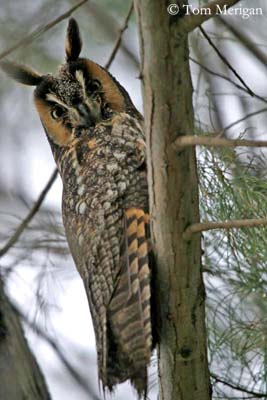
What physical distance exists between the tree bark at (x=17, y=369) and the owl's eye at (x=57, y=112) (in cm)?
95

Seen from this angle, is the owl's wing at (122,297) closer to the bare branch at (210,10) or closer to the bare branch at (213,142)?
the bare branch at (213,142)

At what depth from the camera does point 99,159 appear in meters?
2.60

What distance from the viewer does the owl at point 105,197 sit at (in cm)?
226

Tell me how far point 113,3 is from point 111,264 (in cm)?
181

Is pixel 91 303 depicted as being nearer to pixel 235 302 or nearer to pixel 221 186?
pixel 221 186

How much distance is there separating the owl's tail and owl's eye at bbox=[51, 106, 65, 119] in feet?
1.93

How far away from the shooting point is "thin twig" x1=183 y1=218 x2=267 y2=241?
1.84m

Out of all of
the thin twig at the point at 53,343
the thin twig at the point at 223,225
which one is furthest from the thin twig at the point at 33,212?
the thin twig at the point at 223,225

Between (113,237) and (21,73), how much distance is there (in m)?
0.71

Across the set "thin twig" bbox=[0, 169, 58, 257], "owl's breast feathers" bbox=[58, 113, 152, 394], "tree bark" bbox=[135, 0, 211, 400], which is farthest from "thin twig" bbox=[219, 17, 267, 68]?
"tree bark" bbox=[135, 0, 211, 400]

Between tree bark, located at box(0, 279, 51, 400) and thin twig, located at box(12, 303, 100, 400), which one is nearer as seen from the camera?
tree bark, located at box(0, 279, 51, 400)

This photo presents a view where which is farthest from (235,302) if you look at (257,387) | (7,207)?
(7,207)

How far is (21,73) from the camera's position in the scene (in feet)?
9.27

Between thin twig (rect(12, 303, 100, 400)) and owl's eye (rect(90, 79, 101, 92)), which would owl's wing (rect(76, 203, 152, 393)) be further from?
thin twig (rect(12, 303, 100, 400))
